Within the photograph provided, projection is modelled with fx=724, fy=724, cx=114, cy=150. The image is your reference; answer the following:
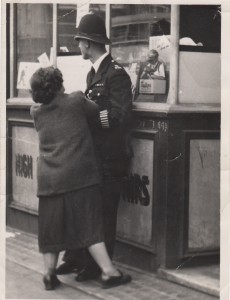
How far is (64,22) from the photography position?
18.1 feet

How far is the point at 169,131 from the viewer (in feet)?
15.3

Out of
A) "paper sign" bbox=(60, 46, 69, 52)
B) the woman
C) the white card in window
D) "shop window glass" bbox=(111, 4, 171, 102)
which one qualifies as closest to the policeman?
the woman

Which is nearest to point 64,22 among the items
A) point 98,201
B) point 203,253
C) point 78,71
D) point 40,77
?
point 78,71

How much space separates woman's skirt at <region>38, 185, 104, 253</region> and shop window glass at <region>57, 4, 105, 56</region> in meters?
1.37

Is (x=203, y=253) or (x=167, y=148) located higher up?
(x=167, y=148)

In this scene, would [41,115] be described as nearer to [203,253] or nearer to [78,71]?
[78,71]

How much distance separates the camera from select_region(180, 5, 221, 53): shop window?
4.62m

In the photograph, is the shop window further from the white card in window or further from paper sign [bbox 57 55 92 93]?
the white card in window

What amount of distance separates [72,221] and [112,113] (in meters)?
0.73

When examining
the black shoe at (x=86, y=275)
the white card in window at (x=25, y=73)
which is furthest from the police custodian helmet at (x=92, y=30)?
the black shoe at (x=86, y=275)

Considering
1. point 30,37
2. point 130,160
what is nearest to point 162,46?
point 130,160

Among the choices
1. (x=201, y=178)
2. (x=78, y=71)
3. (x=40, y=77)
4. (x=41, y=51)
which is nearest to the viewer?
(x=40, y=77)

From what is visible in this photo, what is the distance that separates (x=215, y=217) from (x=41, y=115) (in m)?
1.35

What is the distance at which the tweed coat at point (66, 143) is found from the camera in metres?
4.47
